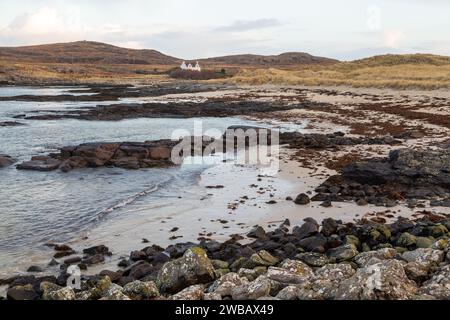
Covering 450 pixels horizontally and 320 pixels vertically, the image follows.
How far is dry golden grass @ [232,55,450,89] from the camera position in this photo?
157ft

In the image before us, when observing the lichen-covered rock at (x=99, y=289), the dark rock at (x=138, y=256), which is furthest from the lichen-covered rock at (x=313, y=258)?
the lichen-covered rock at (x=99, y=289)

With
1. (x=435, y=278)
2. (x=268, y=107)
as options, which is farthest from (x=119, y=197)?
(x=268, y=107)

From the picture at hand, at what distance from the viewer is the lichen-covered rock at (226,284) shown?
6.11 metres

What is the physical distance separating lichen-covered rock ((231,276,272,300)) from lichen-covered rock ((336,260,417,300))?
919 millimetres

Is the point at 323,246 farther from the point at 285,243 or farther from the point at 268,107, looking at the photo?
the point at 268,107

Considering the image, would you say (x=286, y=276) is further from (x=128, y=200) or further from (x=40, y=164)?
(x=40, y=164)

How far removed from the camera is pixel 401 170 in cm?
1316

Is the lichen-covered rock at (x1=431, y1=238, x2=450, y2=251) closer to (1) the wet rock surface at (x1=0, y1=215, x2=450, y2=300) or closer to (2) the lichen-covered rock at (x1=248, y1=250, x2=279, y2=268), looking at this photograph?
(1) the wet rock surface at (x1=0, y1=215, x2=450, y2=300)

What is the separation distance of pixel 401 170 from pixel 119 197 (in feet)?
26.1

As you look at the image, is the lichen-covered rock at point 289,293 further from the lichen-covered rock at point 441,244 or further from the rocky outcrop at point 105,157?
the rocky outcrop at point 105,157

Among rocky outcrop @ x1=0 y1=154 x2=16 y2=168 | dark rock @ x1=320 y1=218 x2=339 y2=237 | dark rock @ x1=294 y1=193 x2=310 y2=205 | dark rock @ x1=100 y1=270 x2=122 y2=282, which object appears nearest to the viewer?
dark rock @ x1=100 y1=270 x2=122 y2=282

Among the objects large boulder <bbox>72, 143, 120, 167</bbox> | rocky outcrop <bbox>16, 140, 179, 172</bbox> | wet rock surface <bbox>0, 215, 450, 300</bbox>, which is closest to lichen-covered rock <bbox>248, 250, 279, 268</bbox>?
wet rock surface <bbox>0, 215, 450, 300</bbox>

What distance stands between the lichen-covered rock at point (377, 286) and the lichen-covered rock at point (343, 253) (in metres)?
1.65

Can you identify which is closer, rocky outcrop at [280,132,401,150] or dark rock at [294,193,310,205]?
dark rock at [294,193,310,205]
